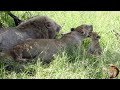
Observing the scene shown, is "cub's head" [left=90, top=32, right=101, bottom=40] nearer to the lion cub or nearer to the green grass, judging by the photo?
the lion cub

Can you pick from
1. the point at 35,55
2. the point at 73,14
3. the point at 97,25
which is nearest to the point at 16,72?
the point at 35,55

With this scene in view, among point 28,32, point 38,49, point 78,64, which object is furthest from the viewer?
point 28,32

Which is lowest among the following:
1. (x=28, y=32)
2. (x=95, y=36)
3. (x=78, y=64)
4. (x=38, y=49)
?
(x=78, y=64)

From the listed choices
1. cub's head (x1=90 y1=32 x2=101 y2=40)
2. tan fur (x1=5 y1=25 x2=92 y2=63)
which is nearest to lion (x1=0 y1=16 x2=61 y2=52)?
tan fur (x1=5 y1=25 x2=92 y2=63)

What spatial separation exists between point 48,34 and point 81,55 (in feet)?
3.71

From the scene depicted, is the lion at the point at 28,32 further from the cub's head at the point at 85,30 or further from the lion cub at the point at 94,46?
the lion cub at the point at 94,46

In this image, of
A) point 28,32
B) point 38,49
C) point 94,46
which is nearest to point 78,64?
point 38,49

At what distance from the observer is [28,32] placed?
6469mm

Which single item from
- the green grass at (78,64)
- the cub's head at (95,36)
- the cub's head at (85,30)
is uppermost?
the cub's head at (85,30)

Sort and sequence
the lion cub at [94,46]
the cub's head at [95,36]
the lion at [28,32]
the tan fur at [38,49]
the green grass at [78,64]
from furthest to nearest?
the cub's head at [95,36] < the lion cub at [94,46] < the lion at [28,32] < the tan fur at [38,49] < the green grass at [78,64]

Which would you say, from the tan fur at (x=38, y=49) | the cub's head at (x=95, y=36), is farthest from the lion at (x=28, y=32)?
the cub's head at (x=95, y=36)

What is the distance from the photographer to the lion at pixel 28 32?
603 cm

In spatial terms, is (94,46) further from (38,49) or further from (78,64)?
(38,49)
